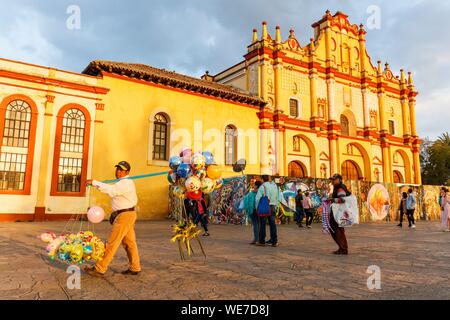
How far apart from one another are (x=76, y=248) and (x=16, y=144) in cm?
1397

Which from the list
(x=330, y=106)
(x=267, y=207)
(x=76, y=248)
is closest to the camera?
(x=76, y=248)

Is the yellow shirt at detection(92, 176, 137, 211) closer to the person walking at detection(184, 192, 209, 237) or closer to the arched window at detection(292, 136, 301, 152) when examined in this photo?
the person walking at detection(184, 192, 209, 237)

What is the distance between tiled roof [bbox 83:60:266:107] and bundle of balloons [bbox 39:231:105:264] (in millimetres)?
14992

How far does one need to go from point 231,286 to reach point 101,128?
607 inches

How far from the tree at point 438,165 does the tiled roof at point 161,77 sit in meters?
27.1

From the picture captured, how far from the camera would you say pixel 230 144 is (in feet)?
74.5

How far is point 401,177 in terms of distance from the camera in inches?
1210

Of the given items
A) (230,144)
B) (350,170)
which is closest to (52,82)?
(230,144)

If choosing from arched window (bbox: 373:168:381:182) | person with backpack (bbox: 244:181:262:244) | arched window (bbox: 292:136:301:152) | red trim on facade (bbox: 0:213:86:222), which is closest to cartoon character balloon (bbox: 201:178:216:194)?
person with backpack (bbox: 244:181:262:244)

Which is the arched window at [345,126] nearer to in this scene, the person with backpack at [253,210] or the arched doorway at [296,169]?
the arched doorway at [296,169]

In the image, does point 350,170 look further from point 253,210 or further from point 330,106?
point 253,210

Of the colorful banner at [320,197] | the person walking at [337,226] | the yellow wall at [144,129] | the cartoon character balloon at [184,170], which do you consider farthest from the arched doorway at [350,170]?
the cartoon character balloon at [184,170]
